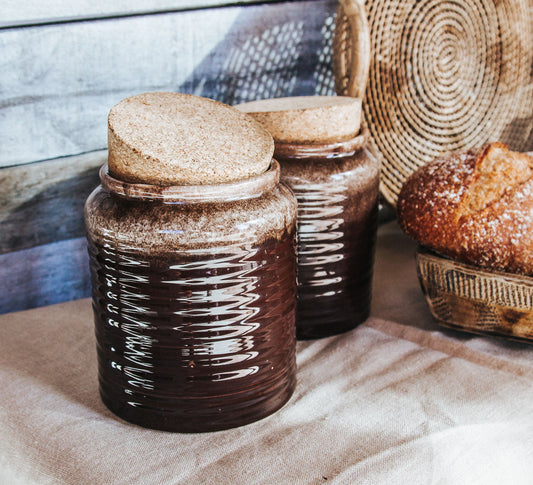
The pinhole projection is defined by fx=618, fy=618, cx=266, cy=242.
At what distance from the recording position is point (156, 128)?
0.59 meters

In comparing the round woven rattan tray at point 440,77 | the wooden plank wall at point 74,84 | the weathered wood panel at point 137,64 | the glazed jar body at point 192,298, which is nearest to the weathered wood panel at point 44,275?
the wooden plank wall at point 74,84

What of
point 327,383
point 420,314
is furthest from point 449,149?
point 327,383

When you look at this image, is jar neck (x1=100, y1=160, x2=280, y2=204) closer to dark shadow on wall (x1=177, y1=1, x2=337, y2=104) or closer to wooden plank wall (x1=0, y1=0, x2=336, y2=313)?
wooden plank wall (x1=0, y1=0, x2=336, y2=313)

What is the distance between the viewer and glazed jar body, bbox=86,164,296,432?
0.56m

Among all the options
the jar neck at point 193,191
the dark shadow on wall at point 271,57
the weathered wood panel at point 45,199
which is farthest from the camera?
the dark shadow on wall at point 271,57

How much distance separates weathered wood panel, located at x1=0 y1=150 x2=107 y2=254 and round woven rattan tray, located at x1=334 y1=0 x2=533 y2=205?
410 mm

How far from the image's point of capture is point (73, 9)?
2.70ft

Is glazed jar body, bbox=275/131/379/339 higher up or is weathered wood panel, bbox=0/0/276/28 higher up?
weathered wood panel, bbox=0/0/276/28

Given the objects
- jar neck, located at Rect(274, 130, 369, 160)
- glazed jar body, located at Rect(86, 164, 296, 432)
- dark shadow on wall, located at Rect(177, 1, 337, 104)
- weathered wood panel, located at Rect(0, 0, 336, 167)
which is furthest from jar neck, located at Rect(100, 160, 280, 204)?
dark shadow on wall, located at Rect(177, 1, 337, 104)

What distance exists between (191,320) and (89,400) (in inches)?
7.6

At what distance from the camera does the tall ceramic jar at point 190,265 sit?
563 millimetres

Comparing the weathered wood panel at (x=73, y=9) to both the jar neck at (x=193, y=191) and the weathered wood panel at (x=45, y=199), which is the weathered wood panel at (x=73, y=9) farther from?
the jar neck at (x=193, y=191)

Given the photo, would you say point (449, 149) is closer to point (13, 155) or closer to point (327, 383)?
point (327, 383)

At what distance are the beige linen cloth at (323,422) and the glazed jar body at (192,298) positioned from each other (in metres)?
0.04
